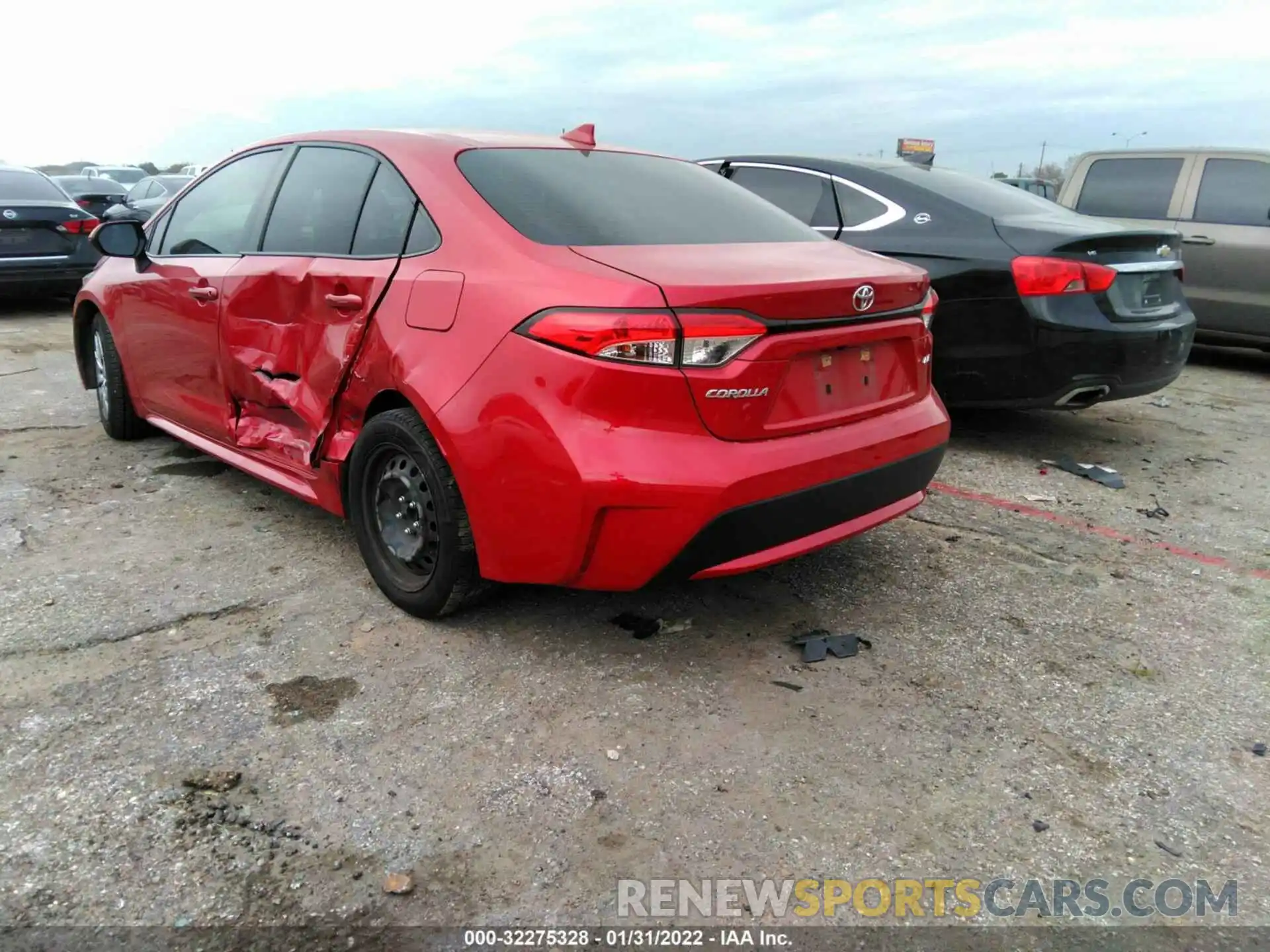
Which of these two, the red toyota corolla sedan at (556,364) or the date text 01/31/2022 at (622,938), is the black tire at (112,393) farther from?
the date text 01/31/2022 at (622,938)

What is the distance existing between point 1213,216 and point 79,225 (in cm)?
1040

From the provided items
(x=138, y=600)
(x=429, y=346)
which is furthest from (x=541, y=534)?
(x=138, y=600)

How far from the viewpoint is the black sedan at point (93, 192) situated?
14578mm

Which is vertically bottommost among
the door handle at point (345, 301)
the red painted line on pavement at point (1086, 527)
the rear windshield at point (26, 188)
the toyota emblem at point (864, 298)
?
the red painted line on pavement at point (1086, 527)

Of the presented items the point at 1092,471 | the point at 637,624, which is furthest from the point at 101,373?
the point at 1092,471

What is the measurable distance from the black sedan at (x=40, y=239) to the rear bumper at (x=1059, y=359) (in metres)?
8.71

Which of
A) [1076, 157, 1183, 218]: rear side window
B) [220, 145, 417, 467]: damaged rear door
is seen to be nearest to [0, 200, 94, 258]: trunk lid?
[220, 145, 417, 467]: damaged rear door

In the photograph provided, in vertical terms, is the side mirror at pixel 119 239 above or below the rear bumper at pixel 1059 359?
above

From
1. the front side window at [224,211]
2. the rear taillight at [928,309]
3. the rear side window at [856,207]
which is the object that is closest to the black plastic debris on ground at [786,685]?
the rear taillight at [928,309]

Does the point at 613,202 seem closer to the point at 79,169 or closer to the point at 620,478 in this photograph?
the point at 620,478

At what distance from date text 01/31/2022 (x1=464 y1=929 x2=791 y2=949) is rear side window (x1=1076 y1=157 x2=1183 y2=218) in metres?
7.38

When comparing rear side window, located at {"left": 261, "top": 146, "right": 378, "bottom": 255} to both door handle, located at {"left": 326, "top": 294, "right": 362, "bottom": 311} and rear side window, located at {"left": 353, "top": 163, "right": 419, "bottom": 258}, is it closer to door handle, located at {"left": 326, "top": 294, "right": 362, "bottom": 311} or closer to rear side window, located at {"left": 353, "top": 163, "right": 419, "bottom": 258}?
rear side window, located at {"left": 353, "top": 163, "right": 419, "bottom": 258}

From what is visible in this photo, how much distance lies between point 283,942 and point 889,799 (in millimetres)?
1394

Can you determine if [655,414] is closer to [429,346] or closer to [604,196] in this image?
[429,346]
